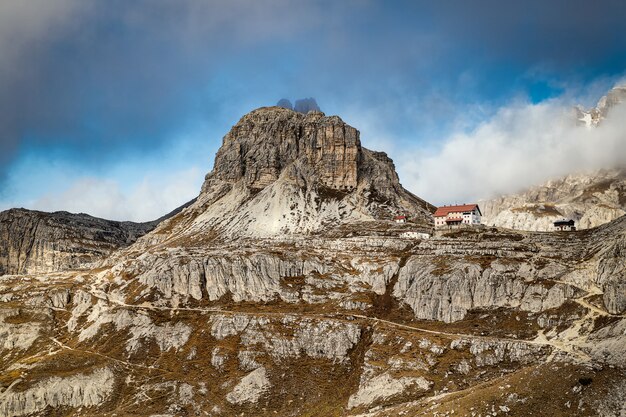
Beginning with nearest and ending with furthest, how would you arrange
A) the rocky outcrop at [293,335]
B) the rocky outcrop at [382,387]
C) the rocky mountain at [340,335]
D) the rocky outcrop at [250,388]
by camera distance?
1. the rocky mountain at [340,335]
2. the rocky outcrop at [382,387]
3. the rocky outcrop at [250,388]
4. the rocky outcrop at [293,335]

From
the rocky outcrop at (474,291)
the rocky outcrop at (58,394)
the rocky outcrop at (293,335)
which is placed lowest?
the rocky outcrop at (58,394)

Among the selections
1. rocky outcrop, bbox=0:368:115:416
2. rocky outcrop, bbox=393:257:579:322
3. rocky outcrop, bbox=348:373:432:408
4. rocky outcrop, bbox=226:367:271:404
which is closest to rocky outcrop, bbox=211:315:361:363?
rocky outcrop, bbox=226:367:271:404

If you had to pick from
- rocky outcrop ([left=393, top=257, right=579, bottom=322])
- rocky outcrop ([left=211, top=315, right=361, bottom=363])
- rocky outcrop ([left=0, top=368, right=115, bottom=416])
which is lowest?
rocky outcrop ([left=0, top=368, right=115, bottom=416])

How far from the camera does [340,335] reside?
146375 mm

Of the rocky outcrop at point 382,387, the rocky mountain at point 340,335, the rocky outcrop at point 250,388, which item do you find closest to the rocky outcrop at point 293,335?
the rocky mountain at point 340,335

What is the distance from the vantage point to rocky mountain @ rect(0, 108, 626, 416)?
11100 cm

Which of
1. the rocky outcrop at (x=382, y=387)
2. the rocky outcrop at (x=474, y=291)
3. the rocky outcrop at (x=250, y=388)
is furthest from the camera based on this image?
the rocky outcrop at (x=474, y=291)

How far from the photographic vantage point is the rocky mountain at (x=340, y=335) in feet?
364

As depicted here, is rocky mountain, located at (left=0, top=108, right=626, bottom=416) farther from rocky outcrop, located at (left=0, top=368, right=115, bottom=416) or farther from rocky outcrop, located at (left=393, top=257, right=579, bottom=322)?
rocky outcrop, located at (left=393, top=257, right=579, bottom=322)

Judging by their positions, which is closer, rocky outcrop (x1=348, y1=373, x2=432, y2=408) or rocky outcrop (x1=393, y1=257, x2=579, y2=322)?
rocky outcrop (x1=348, y1=373, x2=432, y2=408)

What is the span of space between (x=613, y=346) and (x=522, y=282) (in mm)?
51190

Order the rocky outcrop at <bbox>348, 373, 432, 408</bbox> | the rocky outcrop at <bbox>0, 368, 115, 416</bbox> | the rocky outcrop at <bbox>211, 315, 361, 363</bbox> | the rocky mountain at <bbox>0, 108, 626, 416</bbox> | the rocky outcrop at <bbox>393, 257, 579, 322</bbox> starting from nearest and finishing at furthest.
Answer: the rocky mountain at <bbox>0, 108, 626, 416</bbox> → the rocky outcrop at <bbox>348, 373, 432, 408</bbox> → the rocky outcrop at <bbox>0, 368, 115, 416</bbox> → the rocky outcrop at <bbox>393, 257, 579, 322</bbox> → the rocky outcrop at <bbox>211, 315, 361, 363</bbox>

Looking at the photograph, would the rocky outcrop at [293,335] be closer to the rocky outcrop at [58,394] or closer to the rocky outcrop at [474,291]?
the rocky outcrop at [474,291]

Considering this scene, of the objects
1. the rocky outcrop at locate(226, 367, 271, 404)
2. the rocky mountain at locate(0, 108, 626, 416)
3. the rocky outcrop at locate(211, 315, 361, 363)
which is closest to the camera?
the rocky mountain at locate(0, 108, 626, 416)
